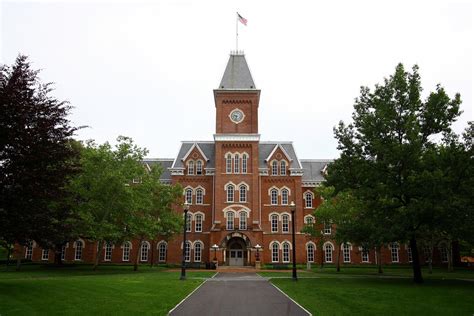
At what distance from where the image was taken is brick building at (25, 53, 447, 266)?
51.9 m

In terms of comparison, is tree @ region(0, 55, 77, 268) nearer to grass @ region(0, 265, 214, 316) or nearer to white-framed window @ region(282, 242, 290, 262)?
grass @ region(0, 265, 214, 316)

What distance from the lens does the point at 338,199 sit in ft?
141

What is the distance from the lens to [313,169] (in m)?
60.3

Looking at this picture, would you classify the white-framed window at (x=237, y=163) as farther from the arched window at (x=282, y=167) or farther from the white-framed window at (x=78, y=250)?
the white-framed window at (x=78, y=250)

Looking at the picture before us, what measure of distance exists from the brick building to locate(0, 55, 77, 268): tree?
33973 mm

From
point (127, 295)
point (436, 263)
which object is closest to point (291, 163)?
point (436, 263)

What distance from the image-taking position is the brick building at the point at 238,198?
51906 millimetres

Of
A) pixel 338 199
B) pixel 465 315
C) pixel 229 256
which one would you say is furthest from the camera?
pixel 229 256

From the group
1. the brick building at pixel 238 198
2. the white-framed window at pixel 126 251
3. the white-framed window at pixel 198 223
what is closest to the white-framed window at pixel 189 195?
the brick building at pixel 238 198

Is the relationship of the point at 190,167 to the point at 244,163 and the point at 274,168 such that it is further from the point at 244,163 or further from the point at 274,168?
the point at 274,168

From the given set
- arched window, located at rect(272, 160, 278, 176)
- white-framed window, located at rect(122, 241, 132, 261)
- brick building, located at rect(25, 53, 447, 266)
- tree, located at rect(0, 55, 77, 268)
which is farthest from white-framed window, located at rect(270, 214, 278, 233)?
tree, located at rect(0, 55, 77, 268)

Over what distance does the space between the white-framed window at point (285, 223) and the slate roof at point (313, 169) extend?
696 cm

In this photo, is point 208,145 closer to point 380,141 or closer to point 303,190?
point 303,190

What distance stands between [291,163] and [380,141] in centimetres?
2896
